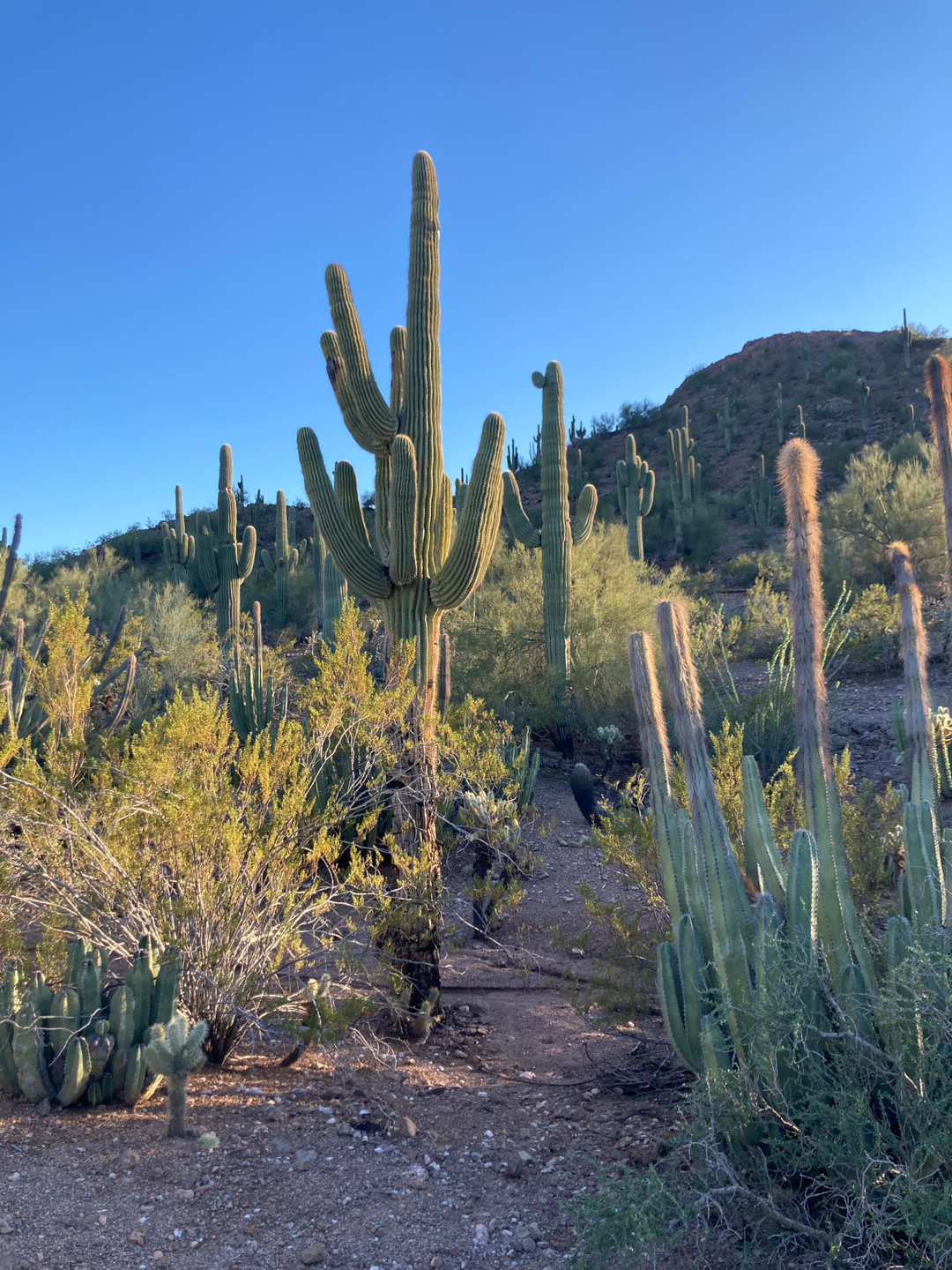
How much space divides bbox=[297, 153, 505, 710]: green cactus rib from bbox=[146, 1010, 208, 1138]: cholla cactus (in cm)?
319

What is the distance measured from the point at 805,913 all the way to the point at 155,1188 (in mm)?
2482

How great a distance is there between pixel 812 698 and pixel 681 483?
3165 cm

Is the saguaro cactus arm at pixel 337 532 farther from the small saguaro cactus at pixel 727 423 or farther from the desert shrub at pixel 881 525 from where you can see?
the small saguaro cactus at pixel 727 423

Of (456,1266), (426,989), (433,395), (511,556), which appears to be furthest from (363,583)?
(511,556)

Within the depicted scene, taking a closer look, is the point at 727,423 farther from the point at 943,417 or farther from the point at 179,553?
the point at 943,417

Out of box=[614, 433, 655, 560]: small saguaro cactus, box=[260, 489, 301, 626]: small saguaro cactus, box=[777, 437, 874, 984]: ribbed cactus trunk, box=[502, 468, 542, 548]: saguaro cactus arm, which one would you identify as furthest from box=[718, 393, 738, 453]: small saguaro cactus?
box=[777, 437, 874, 984]: ribbed cactus trunk

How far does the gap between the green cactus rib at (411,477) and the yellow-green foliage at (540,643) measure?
4.82m

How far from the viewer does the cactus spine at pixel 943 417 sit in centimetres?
501

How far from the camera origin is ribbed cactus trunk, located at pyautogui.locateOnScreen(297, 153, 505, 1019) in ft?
22.3

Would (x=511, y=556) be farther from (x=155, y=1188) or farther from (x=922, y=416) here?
(x=922, y=416)

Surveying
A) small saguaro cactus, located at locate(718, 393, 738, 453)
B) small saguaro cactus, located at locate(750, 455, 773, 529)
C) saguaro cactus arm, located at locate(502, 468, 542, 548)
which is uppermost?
small saguaro cactus, located at locate(718, 393, 738, 453)

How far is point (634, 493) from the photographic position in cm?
2455

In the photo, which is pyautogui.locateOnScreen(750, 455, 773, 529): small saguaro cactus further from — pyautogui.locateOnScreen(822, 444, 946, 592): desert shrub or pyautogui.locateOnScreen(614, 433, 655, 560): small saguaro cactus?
pyautogui.locateOnScreen(822, 444, 946, 592): desert shrub

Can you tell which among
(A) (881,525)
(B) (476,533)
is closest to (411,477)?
(B) (476,533)
